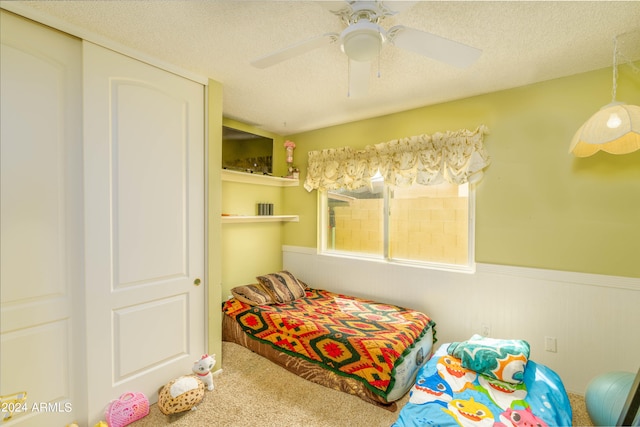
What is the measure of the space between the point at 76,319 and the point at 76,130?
117cm

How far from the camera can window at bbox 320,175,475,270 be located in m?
2.65

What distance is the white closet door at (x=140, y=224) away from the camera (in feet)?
5.50

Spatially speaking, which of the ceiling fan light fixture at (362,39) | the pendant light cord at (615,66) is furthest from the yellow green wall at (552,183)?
the ceiling fan light fixture at (362,39)

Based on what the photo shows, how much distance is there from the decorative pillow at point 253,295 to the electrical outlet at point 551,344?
245cm

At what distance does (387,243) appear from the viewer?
3064mm

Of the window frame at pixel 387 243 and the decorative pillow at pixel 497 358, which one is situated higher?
the window frame at pixel 387 243

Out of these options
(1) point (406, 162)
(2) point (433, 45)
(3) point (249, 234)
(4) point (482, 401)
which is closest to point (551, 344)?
(4) point (482, 401)

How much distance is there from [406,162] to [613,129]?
4.88ft

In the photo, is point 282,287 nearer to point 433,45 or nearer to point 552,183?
point 433,45

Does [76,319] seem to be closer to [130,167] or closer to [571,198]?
[130,167]

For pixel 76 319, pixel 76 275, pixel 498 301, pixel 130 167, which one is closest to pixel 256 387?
pixel 76 319

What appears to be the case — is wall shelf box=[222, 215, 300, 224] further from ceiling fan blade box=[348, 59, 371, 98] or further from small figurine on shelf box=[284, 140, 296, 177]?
ceiling fan blade box=[348, 59, 371, 98]

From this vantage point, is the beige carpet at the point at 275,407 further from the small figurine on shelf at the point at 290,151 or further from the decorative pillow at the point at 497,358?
the small figurine on shelf at the point at 290,151

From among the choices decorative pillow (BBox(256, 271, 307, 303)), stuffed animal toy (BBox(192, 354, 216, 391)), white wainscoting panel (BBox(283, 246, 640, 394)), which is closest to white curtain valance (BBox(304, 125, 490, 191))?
white wainscoting panel (BBox(283, 246, 640, 394))
